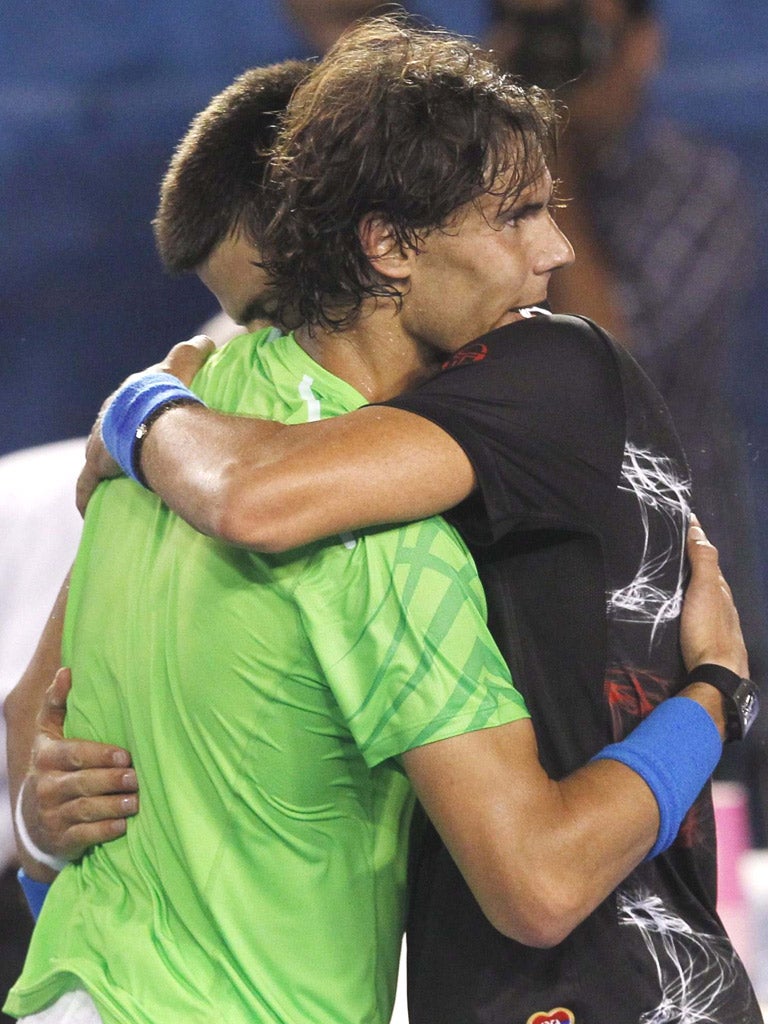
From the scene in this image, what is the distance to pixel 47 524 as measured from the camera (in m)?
1.96

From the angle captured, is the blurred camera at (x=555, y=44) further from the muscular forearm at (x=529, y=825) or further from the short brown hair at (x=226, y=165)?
the muscular forearm at (x=529, y=825)

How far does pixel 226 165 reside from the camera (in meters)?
1.35

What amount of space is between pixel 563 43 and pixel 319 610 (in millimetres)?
2269

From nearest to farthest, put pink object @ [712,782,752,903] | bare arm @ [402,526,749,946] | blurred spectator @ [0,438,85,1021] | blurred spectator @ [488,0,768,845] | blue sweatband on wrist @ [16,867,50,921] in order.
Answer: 1. bare arm @ [402,526,749,946]
2. blue sweatband on wrist @ [16,867,50,921]
3. blurred spectator @ [0,438,85,1021]
4. pink object @ [712,782,752,903]
5. blurred spectator @ [488,0,768,845]

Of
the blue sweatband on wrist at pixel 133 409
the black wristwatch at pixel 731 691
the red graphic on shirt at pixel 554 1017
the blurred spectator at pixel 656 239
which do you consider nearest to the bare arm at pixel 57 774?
the blue sweatband on wrist at pixel 133 409

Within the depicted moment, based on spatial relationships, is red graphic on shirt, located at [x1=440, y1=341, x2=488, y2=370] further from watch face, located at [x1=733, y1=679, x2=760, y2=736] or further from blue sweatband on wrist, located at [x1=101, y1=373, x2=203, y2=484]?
watch face, located at [x1=733, y1=679, x2=760, y2=736]

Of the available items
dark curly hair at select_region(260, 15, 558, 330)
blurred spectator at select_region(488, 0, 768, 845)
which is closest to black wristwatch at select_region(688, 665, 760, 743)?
dark curly hair at select_region(260, 15, 558, 330)

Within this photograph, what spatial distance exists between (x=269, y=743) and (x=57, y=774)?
271 millimetres

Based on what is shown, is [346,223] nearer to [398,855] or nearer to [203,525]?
[203,525]

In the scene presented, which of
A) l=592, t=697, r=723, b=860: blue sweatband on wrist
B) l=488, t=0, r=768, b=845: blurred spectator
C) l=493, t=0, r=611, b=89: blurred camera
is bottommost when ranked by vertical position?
l=488, t=0, r=768, b=845: blurred spectator

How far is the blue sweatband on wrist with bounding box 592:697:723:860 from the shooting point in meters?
1.04

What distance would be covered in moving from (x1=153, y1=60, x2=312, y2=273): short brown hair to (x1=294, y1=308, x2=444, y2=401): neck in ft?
0.86

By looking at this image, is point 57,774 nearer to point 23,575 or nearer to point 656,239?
point 23,575

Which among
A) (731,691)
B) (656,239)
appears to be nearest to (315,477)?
(731,691)
